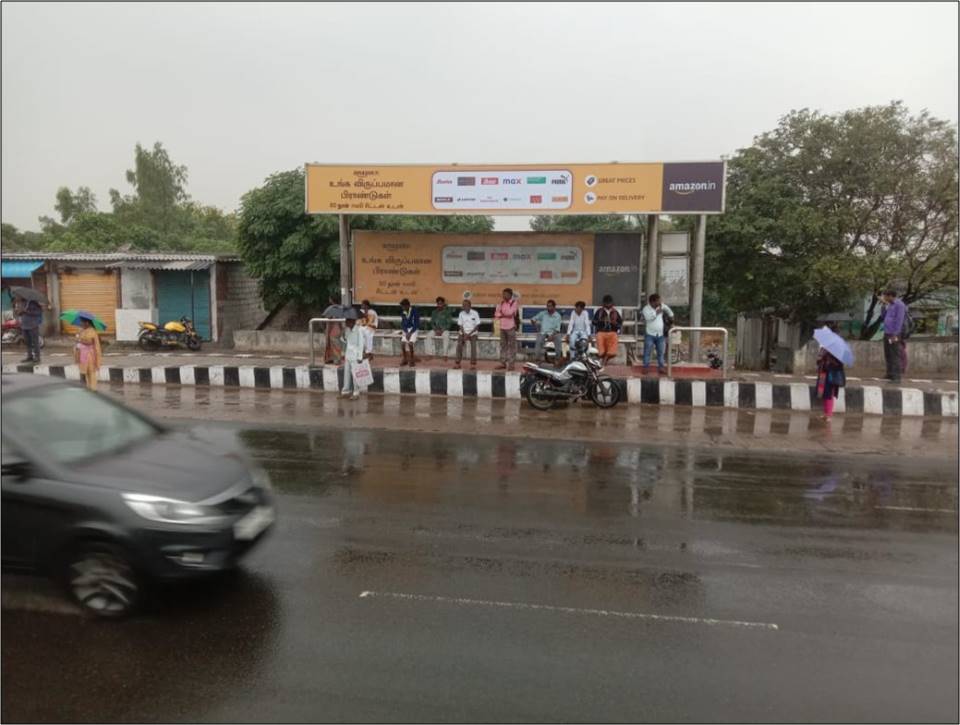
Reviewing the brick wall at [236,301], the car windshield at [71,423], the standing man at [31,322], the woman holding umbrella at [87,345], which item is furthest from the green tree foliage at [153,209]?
the car windshield at [71,423]

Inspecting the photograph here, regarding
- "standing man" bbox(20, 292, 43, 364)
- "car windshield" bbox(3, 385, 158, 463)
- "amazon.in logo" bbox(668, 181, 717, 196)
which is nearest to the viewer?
"car windshield" bbox(3, 385, 158, 463)

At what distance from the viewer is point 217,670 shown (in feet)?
12.6

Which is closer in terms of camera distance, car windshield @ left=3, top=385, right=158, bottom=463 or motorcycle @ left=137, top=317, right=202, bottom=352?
car windshield @ left=3, top=385, right=158, bottom=463

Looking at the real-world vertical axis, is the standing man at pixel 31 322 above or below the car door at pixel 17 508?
above

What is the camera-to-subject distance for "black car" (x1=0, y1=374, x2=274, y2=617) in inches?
168

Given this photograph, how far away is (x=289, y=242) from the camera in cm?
→ 1967

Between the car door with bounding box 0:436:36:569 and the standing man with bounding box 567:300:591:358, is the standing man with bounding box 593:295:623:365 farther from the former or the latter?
the car door with bounding box 0:436:36:569

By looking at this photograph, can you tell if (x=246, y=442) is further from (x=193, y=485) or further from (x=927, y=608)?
(x=927, y=608)

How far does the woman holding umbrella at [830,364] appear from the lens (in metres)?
10.7

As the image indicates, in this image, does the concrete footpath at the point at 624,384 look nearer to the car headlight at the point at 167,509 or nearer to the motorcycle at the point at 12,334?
the motorcycle at the point at 12,334

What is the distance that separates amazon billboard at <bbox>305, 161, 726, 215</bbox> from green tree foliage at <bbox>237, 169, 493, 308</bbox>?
4495mm

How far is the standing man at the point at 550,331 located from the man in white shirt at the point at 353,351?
13.5ft

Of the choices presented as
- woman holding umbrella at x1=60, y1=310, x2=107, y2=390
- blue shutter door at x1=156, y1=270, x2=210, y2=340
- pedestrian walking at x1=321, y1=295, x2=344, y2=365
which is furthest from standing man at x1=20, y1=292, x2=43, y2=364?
pedestrian walking at x1=321, y1=295, x2=344, y2=365

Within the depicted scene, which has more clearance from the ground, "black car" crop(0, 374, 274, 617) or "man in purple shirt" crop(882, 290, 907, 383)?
"man in purple shirt" crop(882, 290, 907, 383)
